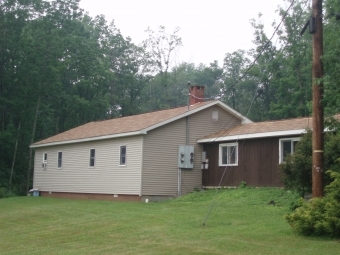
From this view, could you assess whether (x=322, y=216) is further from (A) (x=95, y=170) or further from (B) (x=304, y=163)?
(A) (x=95, y=170)

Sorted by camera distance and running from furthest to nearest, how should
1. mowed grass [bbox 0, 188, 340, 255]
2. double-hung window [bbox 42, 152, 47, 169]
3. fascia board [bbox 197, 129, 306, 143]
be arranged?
1. double-hung window [bbox 42, 152, 47, 169]
2. fascia board [bbox 197, 129, 306, 143]
3. mowed grass [bbox 0, 188, 340, 255]

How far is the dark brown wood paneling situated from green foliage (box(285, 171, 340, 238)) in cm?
1020

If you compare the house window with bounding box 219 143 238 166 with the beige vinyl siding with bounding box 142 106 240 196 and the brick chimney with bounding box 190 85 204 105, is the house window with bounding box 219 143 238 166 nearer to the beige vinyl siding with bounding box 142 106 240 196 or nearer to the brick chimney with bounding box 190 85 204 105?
the beige vinyl siding with bounding box 142 106 240 196

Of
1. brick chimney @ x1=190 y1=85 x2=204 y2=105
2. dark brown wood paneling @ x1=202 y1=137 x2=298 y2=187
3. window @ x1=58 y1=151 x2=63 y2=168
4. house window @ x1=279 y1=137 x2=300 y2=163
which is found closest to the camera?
house window @ x1=279 y1=137 x2=300 y2=163

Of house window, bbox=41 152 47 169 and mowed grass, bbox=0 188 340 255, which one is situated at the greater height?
house window, bbox=41 152 47 169

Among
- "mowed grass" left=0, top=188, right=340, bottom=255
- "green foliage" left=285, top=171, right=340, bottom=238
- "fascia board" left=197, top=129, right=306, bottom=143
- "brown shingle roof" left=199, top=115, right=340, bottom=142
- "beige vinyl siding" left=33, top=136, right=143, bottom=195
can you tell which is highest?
"brown shingle roof" left=199, top=115, right=340, bottom=142

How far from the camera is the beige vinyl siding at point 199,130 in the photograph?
27891 mm

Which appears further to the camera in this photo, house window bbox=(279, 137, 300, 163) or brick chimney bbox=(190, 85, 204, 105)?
brick chimney bbox=(190, 85, 204, 105)

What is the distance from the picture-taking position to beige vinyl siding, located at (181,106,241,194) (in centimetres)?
2789

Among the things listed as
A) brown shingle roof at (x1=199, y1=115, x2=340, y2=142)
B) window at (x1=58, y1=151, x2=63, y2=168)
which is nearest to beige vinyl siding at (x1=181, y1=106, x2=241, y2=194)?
brown shingle roof at (x1=199, y1=115, x2=340, y2=142)

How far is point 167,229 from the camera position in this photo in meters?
15.8

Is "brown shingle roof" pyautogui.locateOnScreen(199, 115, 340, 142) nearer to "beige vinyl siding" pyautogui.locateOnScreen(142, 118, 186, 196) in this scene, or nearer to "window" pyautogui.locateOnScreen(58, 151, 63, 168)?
Result: "beige vinyl siding" pyautogui.locateOnScreen(142, 118, 186, 196)

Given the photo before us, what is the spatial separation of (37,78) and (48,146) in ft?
31.9

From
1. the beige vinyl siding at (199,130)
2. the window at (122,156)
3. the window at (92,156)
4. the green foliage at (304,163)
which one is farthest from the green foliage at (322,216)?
the window at (92,156)
